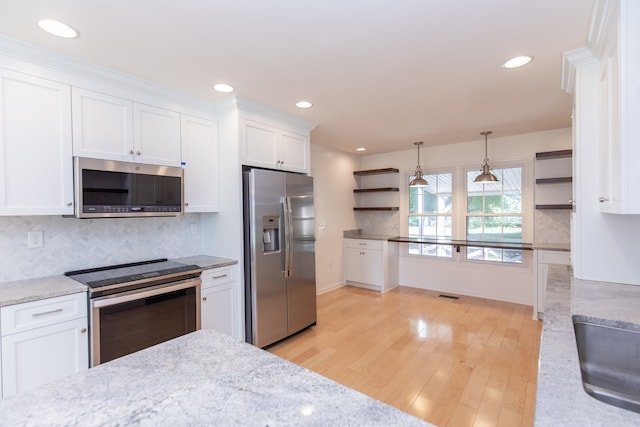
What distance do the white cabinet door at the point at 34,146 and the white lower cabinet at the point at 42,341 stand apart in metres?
0.62

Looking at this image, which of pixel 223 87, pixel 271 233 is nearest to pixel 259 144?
pixel 223 87

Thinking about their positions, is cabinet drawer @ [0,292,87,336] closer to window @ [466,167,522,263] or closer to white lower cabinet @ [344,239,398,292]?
white lower cabinet @ [344,239,398,292]

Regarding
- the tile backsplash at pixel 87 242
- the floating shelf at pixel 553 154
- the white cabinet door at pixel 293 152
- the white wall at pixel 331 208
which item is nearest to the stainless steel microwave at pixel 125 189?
the tile backsplash at pixel 87 242

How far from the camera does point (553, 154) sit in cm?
394

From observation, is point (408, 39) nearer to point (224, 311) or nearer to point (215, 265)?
point (215, 265)

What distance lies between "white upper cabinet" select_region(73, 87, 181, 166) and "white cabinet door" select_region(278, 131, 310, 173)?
1.05 metres

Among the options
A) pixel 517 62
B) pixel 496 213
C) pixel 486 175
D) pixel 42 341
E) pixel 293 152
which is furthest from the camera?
pixel 496 213

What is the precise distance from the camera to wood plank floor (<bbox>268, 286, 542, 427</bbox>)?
7.00 feet

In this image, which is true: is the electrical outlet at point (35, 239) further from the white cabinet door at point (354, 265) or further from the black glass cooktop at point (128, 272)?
the white cabinet door at point (354, 265)

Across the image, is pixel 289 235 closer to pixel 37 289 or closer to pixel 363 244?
pixel 37 289

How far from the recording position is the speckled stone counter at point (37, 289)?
1.79 metres

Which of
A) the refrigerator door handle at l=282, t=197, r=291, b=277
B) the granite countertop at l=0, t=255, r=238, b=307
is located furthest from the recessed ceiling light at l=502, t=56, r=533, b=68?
the granite countertop at l=0, t=255, r=238, b=307

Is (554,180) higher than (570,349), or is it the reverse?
(554,180)

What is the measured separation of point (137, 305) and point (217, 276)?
0.68 metres
